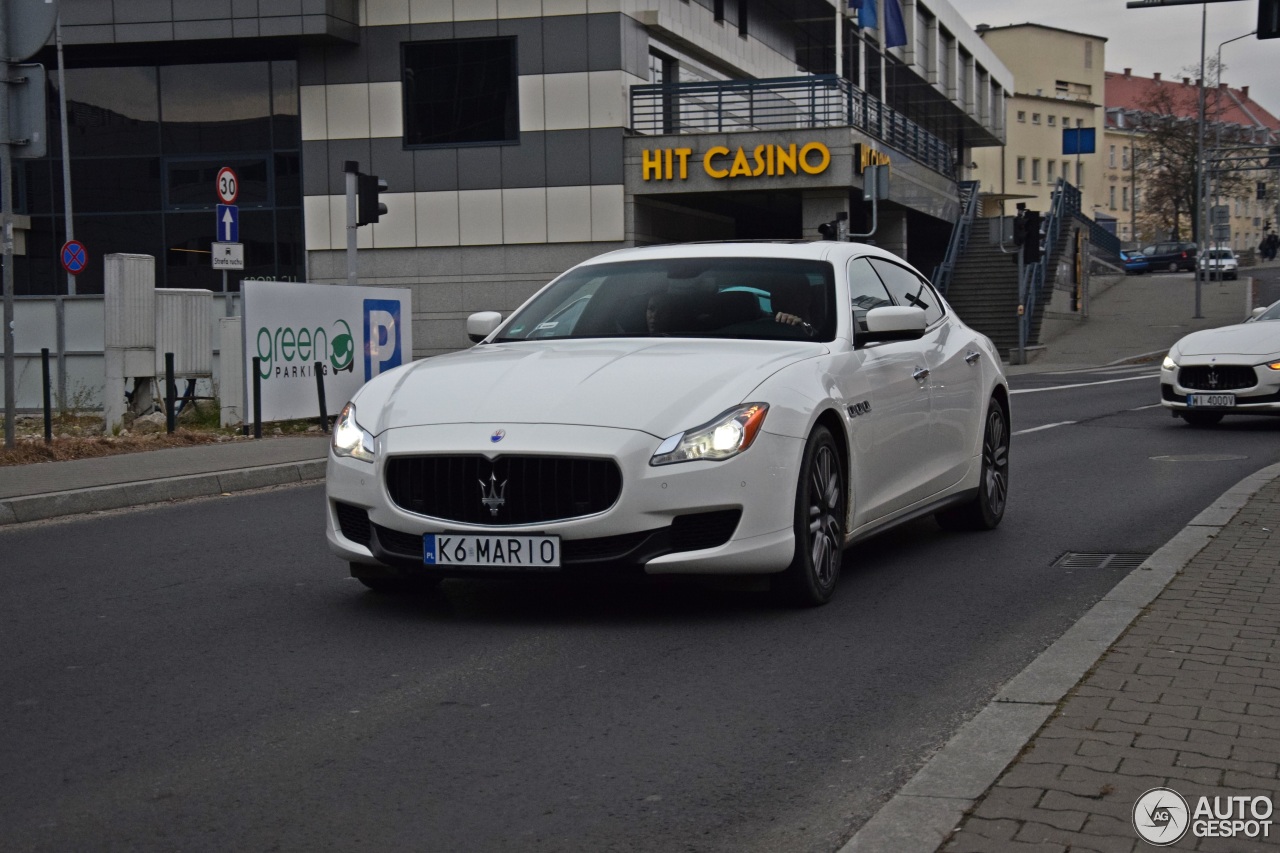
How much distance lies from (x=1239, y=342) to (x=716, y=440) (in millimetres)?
11999

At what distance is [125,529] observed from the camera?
32.4 ft

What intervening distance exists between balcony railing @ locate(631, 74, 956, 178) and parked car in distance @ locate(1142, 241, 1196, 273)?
4665 cm

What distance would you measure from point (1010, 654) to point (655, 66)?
33.7m

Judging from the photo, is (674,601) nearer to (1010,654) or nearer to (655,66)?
(1010,654)

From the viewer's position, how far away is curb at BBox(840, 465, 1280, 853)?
11.6 feet

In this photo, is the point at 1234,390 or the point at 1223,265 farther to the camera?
the point at 1223,265

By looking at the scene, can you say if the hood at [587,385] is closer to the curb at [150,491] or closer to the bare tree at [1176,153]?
the curb at [150,491]

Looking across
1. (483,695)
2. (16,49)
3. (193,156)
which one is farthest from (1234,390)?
(193,156)

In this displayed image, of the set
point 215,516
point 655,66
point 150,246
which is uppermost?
point 655,66

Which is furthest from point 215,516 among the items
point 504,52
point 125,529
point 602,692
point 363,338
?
point 504,52

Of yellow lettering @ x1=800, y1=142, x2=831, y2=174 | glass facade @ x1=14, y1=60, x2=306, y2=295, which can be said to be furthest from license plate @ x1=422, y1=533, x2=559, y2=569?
glass facade @ x1=14, y1=60, x2=306, y2=295

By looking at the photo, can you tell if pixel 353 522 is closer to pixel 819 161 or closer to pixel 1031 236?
pixel 1031 236

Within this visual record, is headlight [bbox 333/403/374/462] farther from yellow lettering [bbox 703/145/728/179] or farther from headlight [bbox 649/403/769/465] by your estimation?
yellow lettering [bbox 703/145/728/179]

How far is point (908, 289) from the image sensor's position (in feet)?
28.1
